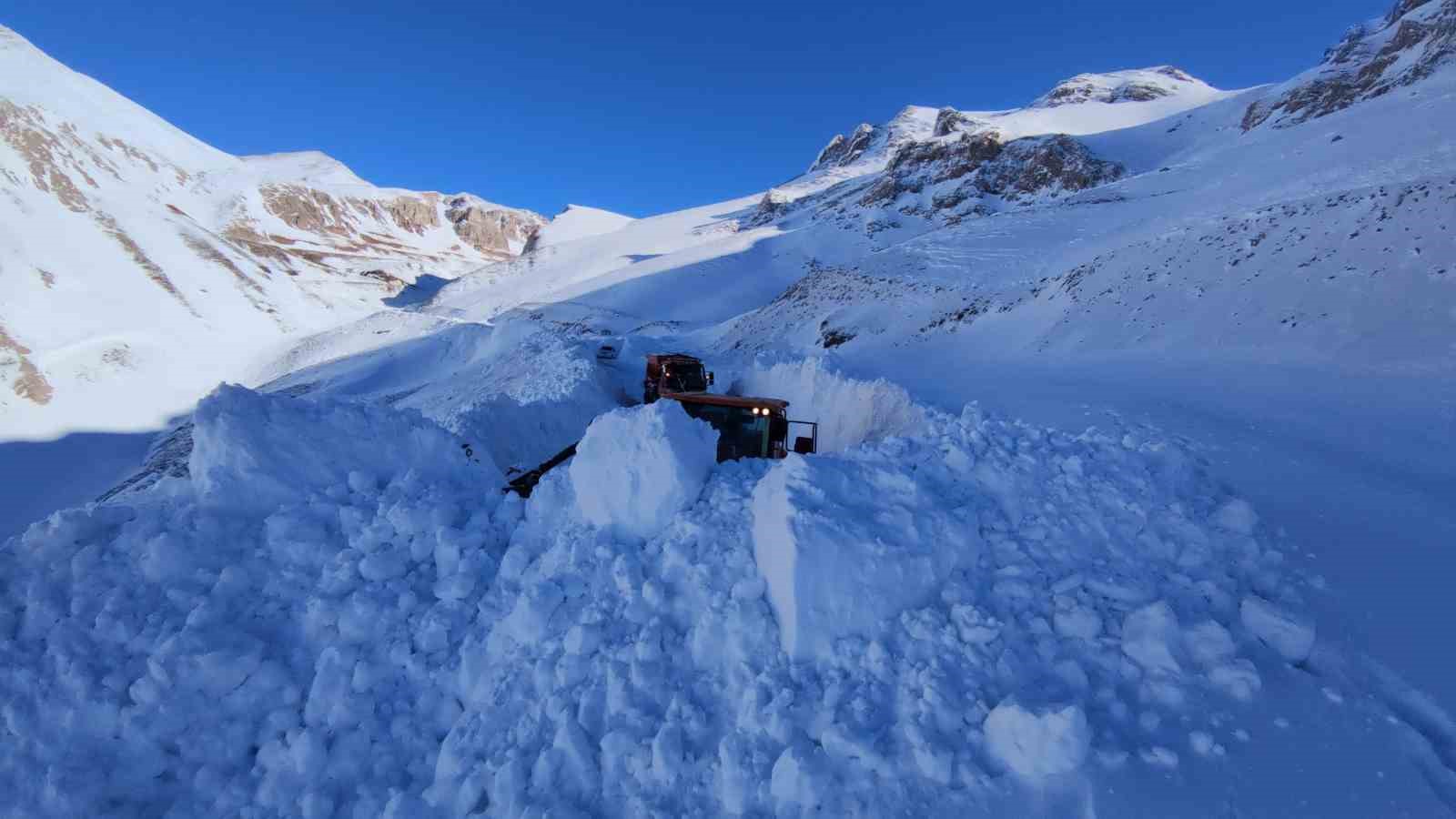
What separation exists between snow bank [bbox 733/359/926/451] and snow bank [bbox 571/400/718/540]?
5515mm

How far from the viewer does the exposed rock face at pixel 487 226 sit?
117562 millimetres

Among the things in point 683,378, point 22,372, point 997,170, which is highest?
point 997,170

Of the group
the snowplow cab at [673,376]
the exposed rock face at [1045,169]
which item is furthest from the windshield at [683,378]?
the exposed rock face at [1045,169]

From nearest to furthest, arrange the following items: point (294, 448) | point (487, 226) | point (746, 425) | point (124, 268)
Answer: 1. point (294, 448)
2. point (746, 425)
3. point (124, 268)
4. point (487, 226)

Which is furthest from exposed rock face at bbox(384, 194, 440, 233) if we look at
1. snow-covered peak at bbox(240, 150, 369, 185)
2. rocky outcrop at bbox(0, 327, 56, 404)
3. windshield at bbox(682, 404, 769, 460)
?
windshield at bbox(682, 404, 769, 460)

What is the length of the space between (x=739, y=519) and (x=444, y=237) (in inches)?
4985

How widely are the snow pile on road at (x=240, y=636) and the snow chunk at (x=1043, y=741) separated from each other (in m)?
3.27

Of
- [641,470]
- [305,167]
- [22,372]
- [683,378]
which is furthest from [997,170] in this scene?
[305,167]

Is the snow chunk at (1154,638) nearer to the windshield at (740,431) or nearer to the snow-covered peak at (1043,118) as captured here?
the windshield at (740,431)

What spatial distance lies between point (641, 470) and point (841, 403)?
30.8 feet

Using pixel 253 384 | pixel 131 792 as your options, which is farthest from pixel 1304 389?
pixel 253 384

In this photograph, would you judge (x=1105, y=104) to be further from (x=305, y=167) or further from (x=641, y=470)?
(x=305, y=167)

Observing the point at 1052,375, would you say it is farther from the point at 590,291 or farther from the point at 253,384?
the point at 590,291

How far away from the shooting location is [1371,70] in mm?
35656
